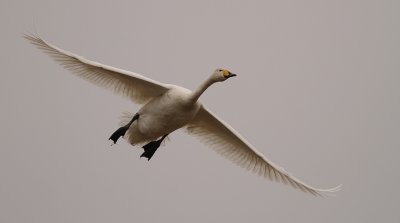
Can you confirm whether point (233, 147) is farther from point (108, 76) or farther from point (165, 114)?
point (108, 76)

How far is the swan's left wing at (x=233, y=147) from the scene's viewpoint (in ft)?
60.4

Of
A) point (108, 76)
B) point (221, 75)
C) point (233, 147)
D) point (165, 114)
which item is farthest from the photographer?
point (233, 147)

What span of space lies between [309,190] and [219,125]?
2276mm

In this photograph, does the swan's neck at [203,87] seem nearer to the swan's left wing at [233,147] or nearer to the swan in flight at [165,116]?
the swan in flight at [165,116]

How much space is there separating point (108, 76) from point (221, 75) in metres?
2.54

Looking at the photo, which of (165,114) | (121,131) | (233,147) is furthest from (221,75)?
(121,131)

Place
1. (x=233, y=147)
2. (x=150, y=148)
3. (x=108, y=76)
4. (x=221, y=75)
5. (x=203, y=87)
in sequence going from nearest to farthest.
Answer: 1. (x=221, y=75)
2. (x=203, y=87)
3. (x=108, y=76)
4. (x=150, y=148)
5. (x=233, y=147)

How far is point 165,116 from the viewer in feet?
57.6

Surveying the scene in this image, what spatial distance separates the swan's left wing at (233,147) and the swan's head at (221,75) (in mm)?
1473

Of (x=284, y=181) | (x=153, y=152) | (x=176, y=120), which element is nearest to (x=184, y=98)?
(x=176, y=120)

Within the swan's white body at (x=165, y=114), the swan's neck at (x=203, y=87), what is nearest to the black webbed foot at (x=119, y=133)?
the swan's white body at (x=165, y=114)

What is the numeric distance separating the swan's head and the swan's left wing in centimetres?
147

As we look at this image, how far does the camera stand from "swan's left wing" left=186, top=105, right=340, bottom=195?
18406mm

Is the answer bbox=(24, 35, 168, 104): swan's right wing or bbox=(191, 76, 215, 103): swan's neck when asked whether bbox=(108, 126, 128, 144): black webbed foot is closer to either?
bbox=(24, 35, 168, 104): swan's right wing
